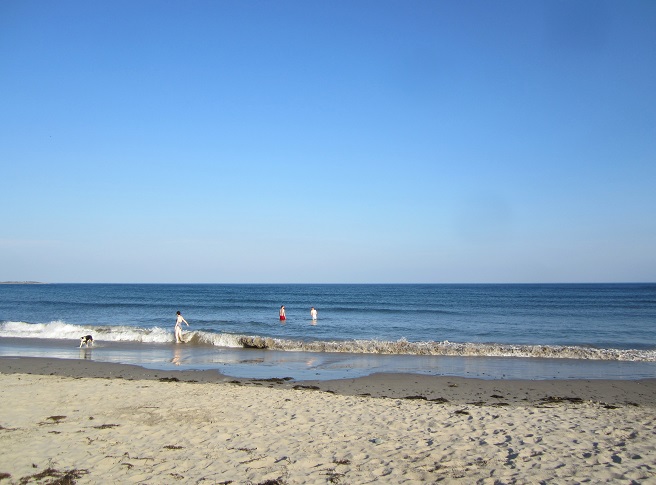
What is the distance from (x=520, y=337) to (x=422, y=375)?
1209 centimetres

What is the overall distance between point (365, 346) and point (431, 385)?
7912 mm

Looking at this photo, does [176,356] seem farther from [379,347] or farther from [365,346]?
[379,347]

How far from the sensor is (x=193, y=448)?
22.9 feet

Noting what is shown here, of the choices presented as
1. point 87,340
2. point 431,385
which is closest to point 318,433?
point 431,385

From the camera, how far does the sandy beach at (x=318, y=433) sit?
19.9ft

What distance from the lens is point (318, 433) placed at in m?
7.81

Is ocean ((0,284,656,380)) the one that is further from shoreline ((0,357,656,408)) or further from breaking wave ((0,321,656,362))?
shoreline ((0,357,656,408))

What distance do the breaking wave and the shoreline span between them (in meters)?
5.00

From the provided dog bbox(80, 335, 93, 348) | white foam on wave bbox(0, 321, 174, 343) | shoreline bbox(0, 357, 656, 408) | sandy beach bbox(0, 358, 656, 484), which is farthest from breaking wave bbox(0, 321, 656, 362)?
sandy beach bbox(0, 358, 656, 484)

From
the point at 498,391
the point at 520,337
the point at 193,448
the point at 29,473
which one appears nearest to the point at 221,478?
the point at 193,448

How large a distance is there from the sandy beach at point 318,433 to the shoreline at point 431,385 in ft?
0.36

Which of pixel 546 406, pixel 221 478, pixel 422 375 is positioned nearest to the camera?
pixel 221 478

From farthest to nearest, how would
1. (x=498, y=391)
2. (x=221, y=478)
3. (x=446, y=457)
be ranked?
1. (x=498, y=391)
2. (x=446, y=457)
3. (x=221, y=478)

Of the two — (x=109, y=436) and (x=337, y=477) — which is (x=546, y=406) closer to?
(x=337, y=477)
